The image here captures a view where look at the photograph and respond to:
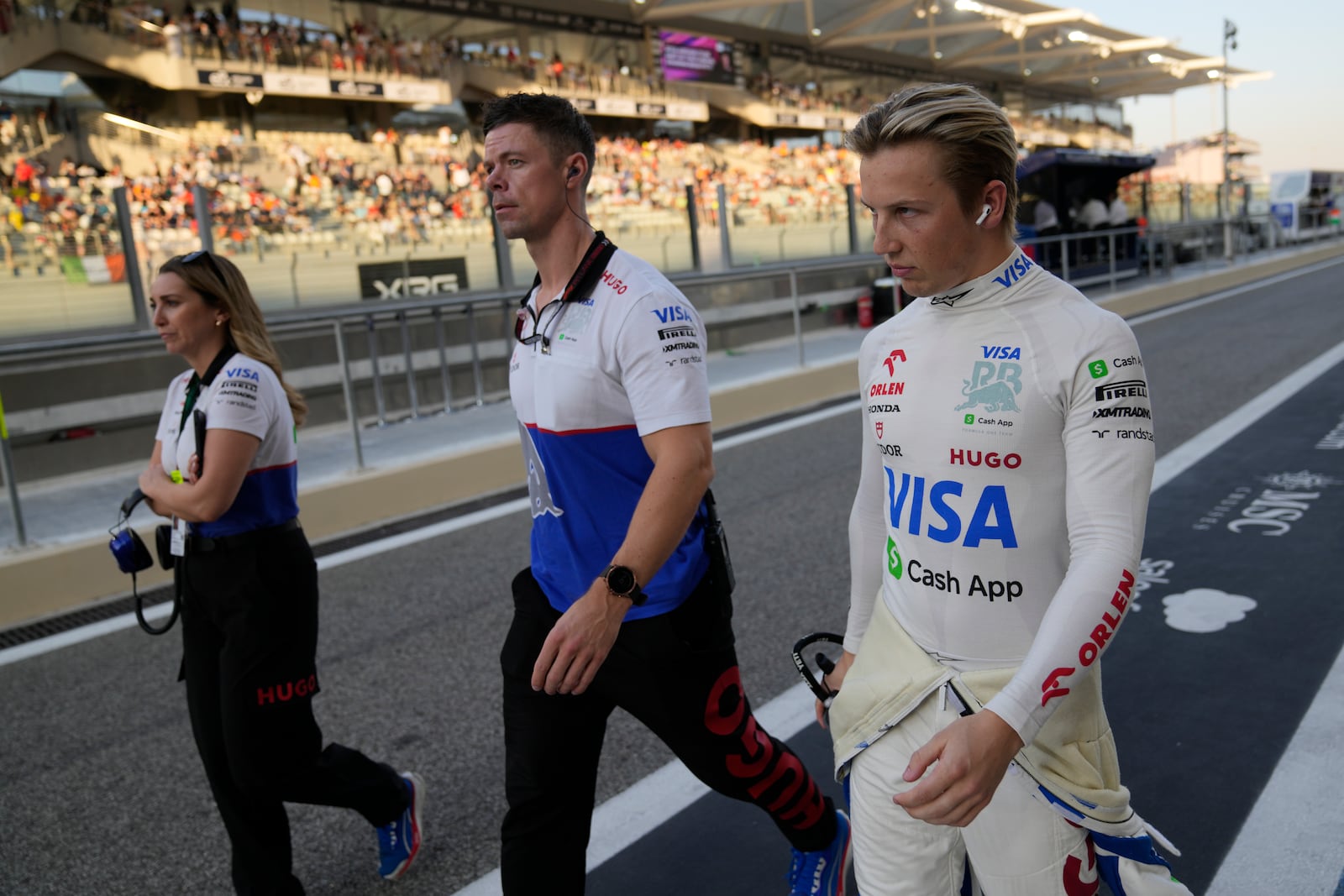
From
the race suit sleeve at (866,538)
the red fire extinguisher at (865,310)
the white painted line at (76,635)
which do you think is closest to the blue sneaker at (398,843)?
the race suit sleeve at (866,538)

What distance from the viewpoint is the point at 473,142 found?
77.2 ft

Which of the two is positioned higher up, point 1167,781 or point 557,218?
point 557,218

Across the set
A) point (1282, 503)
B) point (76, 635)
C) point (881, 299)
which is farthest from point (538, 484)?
point (881, 299)

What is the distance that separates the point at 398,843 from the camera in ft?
10.1

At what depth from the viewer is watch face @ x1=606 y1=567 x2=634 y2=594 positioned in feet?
7.05

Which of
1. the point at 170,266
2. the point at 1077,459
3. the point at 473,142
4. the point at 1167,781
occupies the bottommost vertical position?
the point at 1167,781

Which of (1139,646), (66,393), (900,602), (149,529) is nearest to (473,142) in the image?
(66,393)

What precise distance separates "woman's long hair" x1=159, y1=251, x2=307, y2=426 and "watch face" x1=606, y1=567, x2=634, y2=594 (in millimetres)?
1497

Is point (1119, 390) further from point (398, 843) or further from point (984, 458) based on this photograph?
point (398, 843)

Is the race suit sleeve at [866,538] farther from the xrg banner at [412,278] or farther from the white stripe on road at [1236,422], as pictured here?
the xrg banner at [412,278]

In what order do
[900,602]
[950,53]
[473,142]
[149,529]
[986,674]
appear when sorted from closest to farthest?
1. [986,674]
2. [900,602]
3. [149,529]
4. [473,142]
5. [950,53]

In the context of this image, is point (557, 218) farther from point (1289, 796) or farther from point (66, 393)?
point (66, 393)

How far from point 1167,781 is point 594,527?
6.43ft

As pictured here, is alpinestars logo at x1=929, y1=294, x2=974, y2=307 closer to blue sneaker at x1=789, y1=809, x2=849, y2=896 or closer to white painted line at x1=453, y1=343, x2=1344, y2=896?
blue sneaker at x1=789, y1=809, x2=849, y2=896
